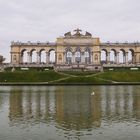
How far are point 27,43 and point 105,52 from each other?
28.8m

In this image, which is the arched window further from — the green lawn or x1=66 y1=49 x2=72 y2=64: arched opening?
the green lawn

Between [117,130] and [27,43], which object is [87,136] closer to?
[117,130]

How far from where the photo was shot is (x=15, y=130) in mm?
23156

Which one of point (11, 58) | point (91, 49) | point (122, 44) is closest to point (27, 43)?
point (11, 58)

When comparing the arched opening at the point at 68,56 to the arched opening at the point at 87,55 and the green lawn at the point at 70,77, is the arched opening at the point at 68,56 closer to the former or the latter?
the arched opening at the point at 87,55

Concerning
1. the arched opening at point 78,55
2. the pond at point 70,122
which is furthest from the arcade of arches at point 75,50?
the pond at point 70,122

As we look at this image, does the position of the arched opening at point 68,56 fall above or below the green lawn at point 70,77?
above

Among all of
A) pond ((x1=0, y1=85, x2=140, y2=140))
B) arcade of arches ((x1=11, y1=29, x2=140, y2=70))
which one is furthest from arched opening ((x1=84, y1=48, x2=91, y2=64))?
pond ((x1=0, y1=85, x2=140, y2=140))

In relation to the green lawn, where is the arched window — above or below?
above

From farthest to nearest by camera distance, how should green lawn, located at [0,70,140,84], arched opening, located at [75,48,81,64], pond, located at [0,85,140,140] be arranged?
1. arched opening, located at [75,48,81,64]
2. green lawn, located at [0,70,140,84]
3. pond, located at [0,85,140,140]

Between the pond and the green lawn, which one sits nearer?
the pond

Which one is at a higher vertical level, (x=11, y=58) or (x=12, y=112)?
(x=11, y=58)

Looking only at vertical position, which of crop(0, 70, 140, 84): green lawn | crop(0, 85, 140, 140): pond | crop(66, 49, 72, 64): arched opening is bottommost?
crop(0, 85, 140, 140): pond

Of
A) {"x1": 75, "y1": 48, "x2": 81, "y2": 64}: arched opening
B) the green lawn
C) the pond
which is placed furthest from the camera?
{"x1": 75, "y1": 48, "x2": 81, "y2": 64}: arched opening
